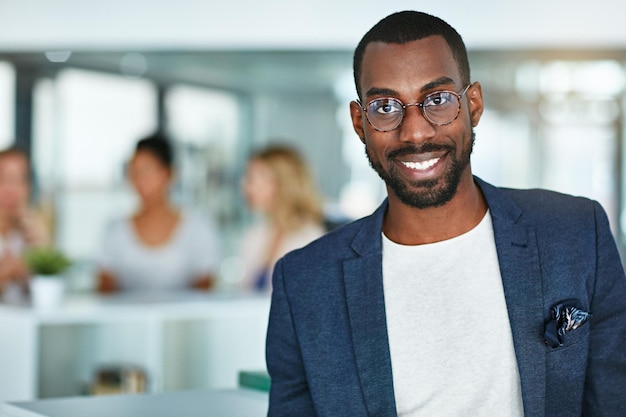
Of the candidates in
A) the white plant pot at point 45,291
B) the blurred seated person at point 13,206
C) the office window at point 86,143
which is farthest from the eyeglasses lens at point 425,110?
the office window at point 86,143

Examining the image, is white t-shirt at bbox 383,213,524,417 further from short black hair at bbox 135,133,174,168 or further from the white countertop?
short black hair at bbox 135,133,174,168

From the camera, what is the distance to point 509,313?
7.01 ft

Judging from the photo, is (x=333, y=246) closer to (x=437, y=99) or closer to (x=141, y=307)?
(x=437, y=99)

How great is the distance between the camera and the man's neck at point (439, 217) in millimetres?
2230

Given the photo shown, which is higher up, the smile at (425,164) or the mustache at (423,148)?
the mustache at (423,148)

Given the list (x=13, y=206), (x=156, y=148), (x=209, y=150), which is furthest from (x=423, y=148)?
(x=209, y=150)

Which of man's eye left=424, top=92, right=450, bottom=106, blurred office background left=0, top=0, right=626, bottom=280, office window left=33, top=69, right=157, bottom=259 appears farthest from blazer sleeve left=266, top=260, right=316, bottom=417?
office window left=33, top=69, right=157, bottom=259

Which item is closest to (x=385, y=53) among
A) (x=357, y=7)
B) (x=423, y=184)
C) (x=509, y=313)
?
(x=423, y=184)

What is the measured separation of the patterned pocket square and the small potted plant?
11.5ft

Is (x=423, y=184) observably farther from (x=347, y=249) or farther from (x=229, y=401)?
(x=229, y=401)

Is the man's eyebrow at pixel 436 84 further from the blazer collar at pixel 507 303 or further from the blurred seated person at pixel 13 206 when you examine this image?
the blurred seated person at pixel 13 206

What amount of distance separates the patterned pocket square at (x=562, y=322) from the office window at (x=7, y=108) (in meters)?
6.56

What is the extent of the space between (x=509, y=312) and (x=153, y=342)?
348cm

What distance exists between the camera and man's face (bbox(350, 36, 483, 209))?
213 centimetres
